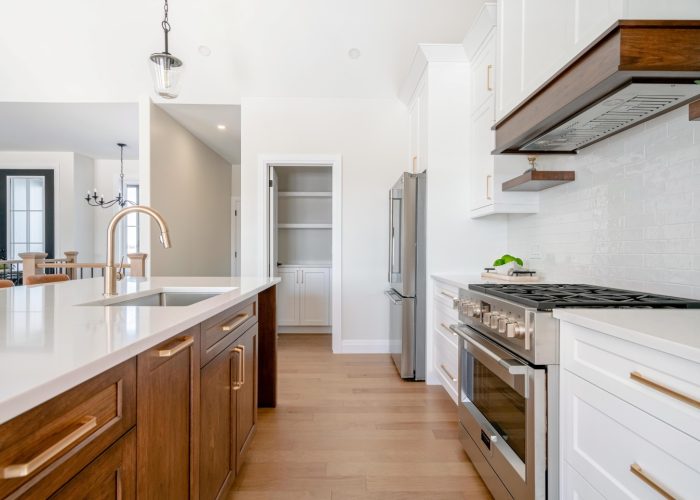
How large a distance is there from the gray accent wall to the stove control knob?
13.0ft

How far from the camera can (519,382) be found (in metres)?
1.35

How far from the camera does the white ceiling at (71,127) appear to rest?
4.57m

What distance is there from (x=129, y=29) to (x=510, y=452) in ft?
14.3

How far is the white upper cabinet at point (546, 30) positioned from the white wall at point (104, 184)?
23.2 feet

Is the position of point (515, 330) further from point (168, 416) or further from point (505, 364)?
point (168, 416)

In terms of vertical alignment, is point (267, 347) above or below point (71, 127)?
below

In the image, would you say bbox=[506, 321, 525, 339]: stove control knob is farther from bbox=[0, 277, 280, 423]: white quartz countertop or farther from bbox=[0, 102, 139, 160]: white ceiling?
bbox=[0, 102, 139, 160]: white ceiling

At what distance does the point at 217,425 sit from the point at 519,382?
1088 millimetres

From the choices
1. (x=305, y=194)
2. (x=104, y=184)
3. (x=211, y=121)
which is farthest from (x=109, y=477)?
(x=104, y=184)

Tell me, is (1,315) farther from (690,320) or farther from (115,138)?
(115,138)

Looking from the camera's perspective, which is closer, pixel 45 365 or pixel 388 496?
pixel 45 365

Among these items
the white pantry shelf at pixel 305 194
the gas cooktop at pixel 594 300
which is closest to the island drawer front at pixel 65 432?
the gas cooktop at pixel 594 300

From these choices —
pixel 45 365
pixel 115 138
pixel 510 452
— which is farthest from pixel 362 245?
pixel 115 138

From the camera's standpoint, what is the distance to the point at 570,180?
215cm
